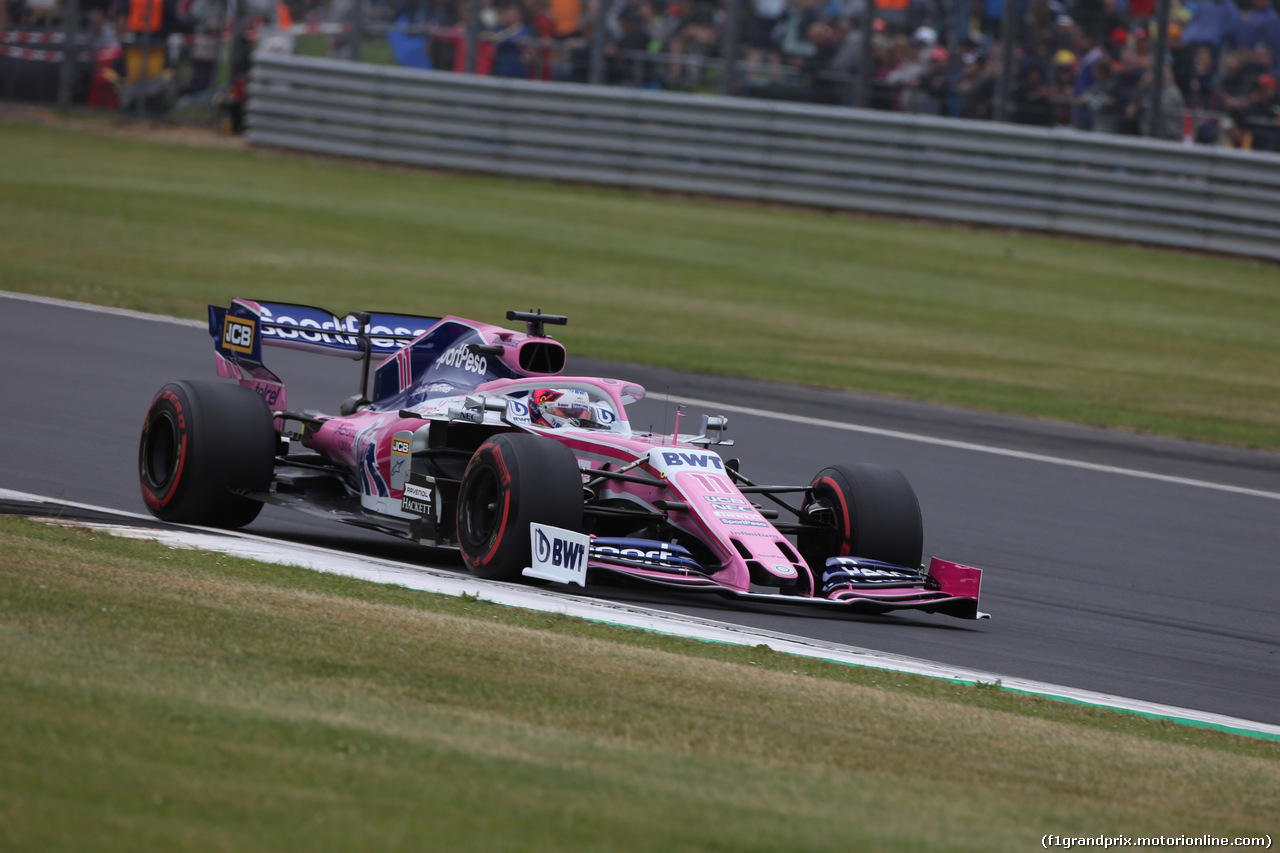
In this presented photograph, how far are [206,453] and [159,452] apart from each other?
1.79 ft

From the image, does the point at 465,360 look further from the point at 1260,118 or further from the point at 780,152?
the point at 780,152

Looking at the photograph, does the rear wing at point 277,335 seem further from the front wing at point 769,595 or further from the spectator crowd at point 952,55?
the spectator crowd at point 952,55

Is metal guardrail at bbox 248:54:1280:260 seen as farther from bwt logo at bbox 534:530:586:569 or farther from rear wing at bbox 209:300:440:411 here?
bwt logo at bbox 534:530:586:569

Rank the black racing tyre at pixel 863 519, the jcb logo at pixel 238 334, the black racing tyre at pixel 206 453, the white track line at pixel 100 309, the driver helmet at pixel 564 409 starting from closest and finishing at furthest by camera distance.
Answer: the black racing tyre at pixel 863 519, the driver helmet at pixel 564 409, the black racing tyre at pixel 206 453, the jcb logo at pixel 238 334, the white track line at pixel 100 309

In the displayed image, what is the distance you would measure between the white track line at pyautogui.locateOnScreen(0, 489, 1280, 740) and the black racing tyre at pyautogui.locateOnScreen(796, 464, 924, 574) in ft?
4.29

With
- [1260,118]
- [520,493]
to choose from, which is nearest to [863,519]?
[520,493]

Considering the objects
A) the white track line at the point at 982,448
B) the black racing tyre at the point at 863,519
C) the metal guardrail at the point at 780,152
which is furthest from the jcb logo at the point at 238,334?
the metal guardrail at the point at 780,152

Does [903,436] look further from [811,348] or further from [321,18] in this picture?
[321,18]

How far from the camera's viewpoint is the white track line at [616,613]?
775cm

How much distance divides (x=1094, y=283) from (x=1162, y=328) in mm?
2604

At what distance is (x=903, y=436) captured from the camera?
1572 centimetres

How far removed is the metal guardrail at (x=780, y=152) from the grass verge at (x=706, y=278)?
392mm

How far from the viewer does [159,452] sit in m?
10.5

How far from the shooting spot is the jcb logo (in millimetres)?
11102
